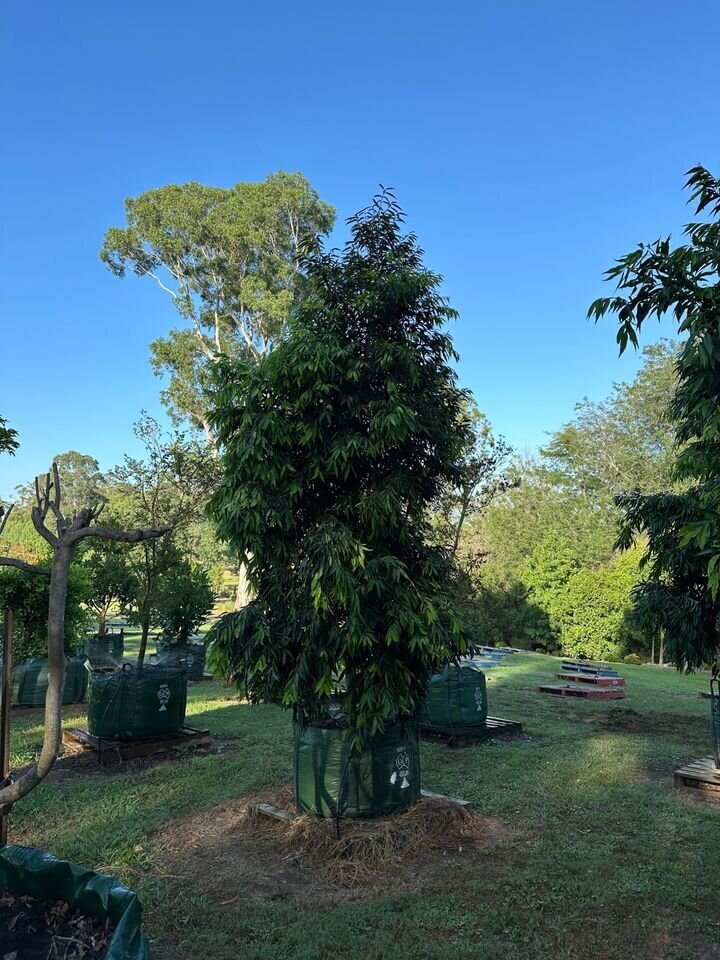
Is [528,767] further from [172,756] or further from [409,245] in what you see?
[409,245]

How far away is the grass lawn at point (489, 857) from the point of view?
4.05m

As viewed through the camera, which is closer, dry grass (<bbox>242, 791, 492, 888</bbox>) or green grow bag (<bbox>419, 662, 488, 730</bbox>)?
dry grass (<bbox>242, 791, 492, 888</bbox>)

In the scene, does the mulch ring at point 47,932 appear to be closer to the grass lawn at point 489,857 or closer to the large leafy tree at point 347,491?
the grass lawn at point 489,857

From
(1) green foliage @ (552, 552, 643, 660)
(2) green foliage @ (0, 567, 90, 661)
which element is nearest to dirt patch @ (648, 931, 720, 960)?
(2) green foliage @ (0, 567, 90, 661)

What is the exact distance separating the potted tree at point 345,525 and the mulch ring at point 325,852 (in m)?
0.30

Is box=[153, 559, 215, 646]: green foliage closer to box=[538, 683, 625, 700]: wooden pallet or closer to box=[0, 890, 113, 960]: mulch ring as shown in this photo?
box=[538, 683, 625, 700]: wooden pallet

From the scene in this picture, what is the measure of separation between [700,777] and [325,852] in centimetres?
434

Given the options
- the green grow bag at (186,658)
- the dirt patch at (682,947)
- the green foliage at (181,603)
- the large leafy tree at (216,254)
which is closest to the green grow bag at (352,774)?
the dirt patch at (682,947)

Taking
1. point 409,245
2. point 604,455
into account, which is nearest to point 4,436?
point 409,245

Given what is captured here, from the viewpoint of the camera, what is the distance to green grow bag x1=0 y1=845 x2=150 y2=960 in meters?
2.87

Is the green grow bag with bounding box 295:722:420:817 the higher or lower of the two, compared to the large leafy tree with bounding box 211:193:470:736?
lower

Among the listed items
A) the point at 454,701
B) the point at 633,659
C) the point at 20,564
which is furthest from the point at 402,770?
the point at 633,659

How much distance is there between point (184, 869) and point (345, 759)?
152 cm

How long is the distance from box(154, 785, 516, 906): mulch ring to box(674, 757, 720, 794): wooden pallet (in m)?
2.51
